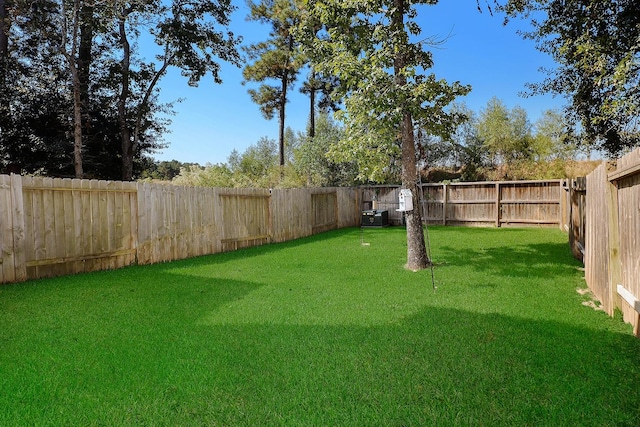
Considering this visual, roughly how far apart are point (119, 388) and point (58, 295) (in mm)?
3027

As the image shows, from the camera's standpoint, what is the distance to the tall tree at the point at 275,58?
60.0 ft

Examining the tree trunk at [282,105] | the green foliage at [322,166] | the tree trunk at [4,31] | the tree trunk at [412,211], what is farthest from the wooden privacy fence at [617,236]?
the tree trunk at [282,105]

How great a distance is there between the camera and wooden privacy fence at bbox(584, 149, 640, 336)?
9.37 ft

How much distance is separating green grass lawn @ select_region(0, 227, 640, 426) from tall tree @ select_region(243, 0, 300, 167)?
15.2 meters

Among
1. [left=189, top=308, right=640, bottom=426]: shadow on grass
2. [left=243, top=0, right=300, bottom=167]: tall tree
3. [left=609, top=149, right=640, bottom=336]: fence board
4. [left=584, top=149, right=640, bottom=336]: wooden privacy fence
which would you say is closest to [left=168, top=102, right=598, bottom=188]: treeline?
[left=243, top=0, right=300, bottom=167]: tall tree

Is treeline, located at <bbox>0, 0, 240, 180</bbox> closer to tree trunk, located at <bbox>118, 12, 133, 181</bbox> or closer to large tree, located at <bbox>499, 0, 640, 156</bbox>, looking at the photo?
tree trunk, located at <bbox>118, 12, 133, 181</bbox>

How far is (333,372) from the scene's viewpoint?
2479 mm

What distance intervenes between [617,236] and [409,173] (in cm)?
313

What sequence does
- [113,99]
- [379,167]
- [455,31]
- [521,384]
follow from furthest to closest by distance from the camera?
1. [113,99]
2. [379,167]
3. [455,31]
4. [521,384]

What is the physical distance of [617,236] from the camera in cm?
335

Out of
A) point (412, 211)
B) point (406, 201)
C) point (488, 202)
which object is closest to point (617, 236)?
point (406, 201)

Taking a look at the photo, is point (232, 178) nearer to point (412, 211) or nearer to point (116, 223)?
point (116, 223)

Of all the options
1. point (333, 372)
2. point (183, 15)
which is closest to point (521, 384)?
point (333, 372)

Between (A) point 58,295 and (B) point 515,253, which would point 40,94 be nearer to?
(A) point 58,295
